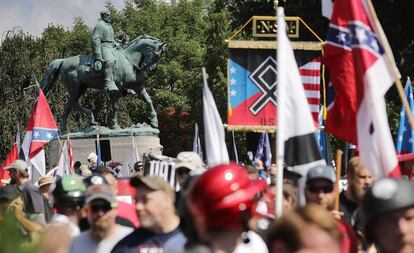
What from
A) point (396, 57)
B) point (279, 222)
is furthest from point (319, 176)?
point (396, 57)

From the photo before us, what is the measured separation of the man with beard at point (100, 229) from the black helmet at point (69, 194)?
0.67m

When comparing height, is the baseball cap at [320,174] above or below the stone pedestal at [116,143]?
above

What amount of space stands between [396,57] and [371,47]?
971 inches

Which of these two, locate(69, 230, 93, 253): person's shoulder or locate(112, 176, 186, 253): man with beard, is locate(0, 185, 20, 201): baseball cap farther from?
locate(112, 176, 186, 253): man with beard

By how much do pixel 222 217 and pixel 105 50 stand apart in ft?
85.1

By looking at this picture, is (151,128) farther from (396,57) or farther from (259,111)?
(259,111)

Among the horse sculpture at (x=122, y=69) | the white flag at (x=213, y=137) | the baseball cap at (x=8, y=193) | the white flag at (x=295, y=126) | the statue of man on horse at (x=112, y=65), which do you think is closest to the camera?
the white flag at (x=295, y=126)

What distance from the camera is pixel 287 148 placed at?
764 cm

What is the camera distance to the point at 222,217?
3818mm

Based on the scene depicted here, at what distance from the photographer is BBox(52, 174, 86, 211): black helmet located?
758 centimetres

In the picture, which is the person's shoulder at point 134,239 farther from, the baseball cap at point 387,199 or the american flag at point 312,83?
the american flag at point 312,83

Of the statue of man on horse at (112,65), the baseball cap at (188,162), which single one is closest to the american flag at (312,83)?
the baseball cap at (188,162)

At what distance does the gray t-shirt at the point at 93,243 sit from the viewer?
6590 millimetres

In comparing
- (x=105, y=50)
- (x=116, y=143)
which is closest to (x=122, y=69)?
(x=105, y=50)
